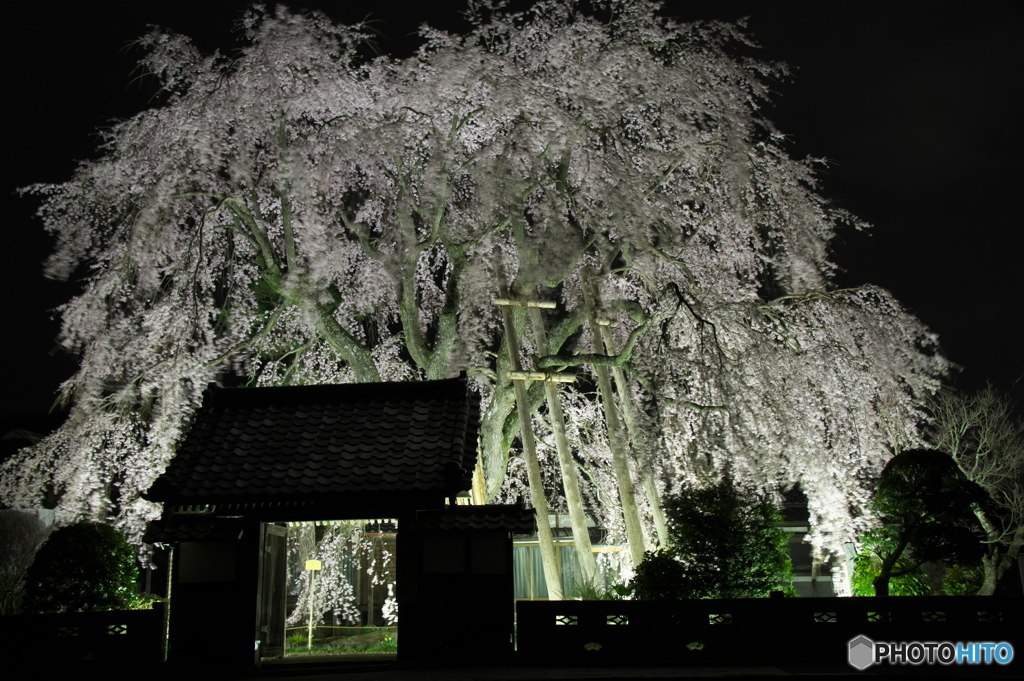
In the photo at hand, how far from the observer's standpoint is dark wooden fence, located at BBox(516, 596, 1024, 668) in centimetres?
881

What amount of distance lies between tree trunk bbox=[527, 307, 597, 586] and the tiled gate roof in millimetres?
3060

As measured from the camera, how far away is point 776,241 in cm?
1299

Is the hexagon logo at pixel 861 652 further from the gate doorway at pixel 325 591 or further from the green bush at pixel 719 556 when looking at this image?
the gate doorway at pixel 325 591

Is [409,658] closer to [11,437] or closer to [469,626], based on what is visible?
[469,626]

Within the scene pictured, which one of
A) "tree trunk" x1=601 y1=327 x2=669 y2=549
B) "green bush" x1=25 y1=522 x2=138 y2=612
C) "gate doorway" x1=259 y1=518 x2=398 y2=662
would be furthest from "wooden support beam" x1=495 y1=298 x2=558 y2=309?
"green bush" x1=25 y1=522 x2=138 y2=612

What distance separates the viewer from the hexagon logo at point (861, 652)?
8.67 metres

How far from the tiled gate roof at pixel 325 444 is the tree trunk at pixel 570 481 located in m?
3.06

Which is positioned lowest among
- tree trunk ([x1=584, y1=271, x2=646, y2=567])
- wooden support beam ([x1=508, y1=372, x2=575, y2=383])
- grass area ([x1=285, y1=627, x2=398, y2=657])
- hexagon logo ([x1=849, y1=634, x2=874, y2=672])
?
grass area ([x1=285, y1=627, x2=398, y2=657])

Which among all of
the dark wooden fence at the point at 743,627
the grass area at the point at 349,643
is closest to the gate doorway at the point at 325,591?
the grass area at the point at 349,643

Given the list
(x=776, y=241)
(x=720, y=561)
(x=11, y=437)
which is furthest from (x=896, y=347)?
(x=11, y=437)

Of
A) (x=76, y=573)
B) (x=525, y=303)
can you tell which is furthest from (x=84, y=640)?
(x=525, y=303)

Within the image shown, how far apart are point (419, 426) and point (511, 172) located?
475cm

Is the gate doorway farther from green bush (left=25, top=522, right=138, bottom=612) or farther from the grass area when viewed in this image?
green bush (left=25, top=522, right=138, bottom=612)

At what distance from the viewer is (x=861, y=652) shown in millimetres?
8773
